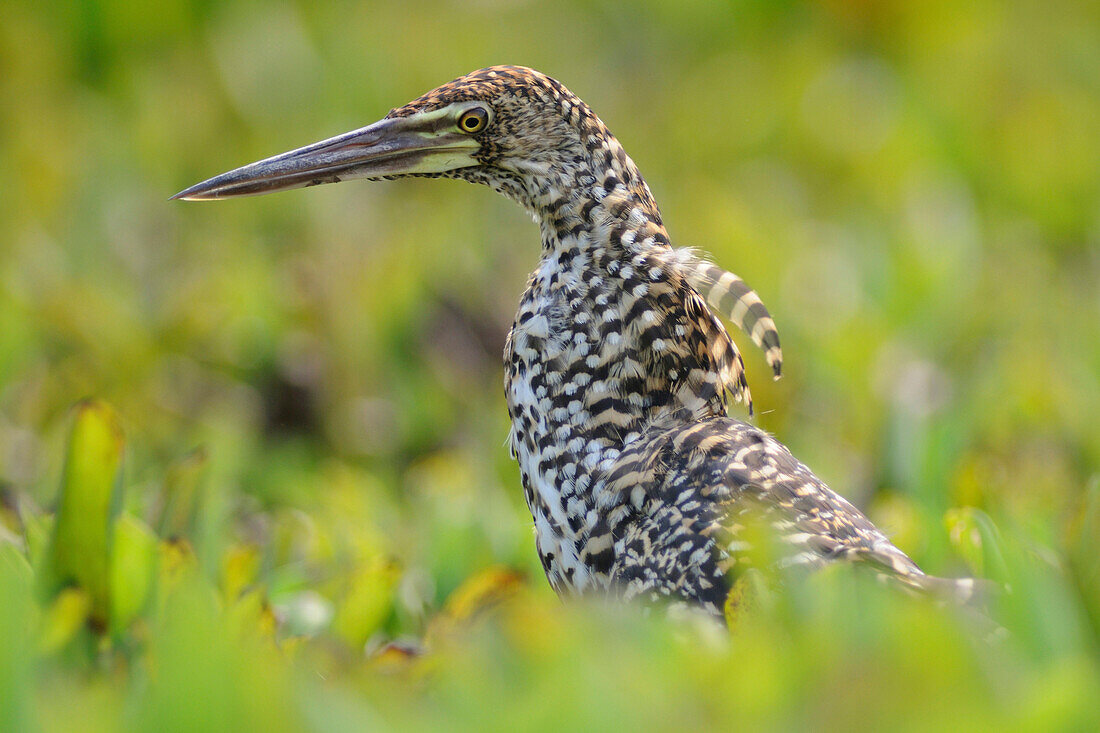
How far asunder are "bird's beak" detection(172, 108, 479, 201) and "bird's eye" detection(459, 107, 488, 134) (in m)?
0.02

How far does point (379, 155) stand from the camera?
7.80 ft

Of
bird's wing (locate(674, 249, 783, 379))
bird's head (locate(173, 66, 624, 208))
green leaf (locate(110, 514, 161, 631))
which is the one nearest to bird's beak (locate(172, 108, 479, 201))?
bird's head (locate(173, 66, 624, 208))

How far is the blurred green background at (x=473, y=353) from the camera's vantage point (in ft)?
4.21

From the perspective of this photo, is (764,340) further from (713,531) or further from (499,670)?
(499,670)

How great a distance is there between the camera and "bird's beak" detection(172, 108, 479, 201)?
2340 millimetres

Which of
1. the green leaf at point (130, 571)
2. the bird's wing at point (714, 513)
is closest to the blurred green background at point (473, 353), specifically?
the green leaf at point (130, 571)

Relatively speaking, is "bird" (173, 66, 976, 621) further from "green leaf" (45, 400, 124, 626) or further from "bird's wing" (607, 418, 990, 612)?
"green leaf" (45, 400, 124, 626)

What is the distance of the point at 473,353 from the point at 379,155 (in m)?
2.08

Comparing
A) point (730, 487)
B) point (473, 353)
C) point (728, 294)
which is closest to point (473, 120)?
point (728, 294)

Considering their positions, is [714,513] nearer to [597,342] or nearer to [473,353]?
[597,342]

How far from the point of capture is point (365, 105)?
6961mm

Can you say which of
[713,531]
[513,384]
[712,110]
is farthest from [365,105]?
[713,531]

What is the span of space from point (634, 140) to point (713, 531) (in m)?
5.47

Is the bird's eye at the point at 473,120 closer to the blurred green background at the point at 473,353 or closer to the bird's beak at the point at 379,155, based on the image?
the bird's beak at the point at 379,155
